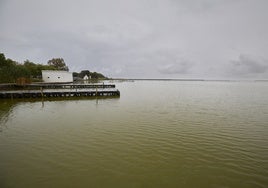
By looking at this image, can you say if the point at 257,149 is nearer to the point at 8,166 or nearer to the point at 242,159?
the point at 242,159

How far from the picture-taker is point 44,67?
68125mm

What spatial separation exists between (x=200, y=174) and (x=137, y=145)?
11.7 ft

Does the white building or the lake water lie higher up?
the white building

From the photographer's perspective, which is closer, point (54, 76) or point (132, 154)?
point (132, 154)

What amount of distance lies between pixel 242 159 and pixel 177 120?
685 cm

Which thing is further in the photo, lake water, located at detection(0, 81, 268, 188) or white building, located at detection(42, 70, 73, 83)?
white building, located at detection(42, 70, 73, 83)

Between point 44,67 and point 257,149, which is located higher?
point 44,67

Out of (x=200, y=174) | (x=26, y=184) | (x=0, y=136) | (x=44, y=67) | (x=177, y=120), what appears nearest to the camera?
(x=26, y=184)

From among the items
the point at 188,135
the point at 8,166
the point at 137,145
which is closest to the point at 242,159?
the point at 188,135

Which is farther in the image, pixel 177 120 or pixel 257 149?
pixel 177 120

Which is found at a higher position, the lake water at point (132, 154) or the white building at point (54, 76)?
the white building at point (54, 76)

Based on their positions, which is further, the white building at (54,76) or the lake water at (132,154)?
the white building at (54,76)

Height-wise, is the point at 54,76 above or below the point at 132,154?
above

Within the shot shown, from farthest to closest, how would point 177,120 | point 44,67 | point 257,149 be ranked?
point 44,67
point 177,120
point 257,149
